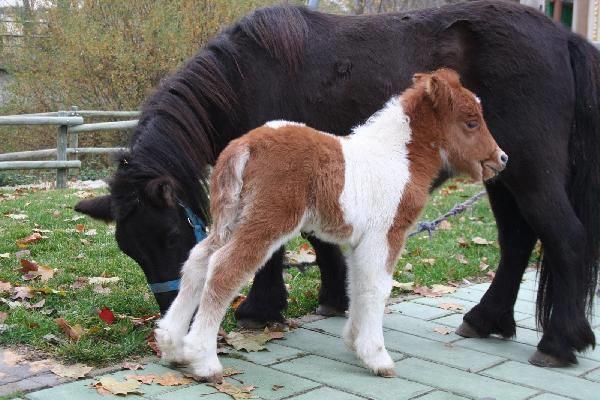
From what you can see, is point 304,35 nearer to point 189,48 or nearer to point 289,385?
point 289,385

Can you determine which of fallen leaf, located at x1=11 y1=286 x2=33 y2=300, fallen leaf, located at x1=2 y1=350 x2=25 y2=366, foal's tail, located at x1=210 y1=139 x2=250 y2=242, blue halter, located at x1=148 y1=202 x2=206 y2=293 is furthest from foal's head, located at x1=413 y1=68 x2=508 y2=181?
fallen leaf, located at x1=11 y1=286 x2=33 y2=300

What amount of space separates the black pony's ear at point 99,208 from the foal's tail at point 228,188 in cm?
83

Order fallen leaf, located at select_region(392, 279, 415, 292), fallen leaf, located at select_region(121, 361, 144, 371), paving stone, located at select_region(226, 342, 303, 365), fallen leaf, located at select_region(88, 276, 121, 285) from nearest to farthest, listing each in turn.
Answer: fallen leaf, located at select_region(121, 361, 144, 371) < paving stone, located at select_region(226, 342, 303, 365) < fallen leaf, located at select_region(88, 276, 121, 285) < fallen leaf, located at select_region(392, 279, 415, 292)

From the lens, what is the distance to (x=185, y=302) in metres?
3.55

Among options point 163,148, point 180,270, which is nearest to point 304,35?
point 163,148

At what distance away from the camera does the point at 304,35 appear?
14.5 ft

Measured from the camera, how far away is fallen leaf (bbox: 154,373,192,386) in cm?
353

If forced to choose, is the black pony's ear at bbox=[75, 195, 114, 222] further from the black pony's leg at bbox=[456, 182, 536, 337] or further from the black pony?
the black pony's leg at bbox=[456, 182, 536, 337]

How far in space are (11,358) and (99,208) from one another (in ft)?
3.02

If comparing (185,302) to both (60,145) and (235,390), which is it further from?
(60,145)

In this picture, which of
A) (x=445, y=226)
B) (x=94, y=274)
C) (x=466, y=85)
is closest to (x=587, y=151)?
(x=466, y=85)

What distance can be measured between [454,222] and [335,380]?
532cm

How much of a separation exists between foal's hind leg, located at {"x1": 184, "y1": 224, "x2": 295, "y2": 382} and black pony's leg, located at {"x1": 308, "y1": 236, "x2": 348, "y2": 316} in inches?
60.1

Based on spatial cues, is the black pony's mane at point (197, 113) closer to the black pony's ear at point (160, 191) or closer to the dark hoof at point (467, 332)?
the black pony's ear at point (160, 191)
